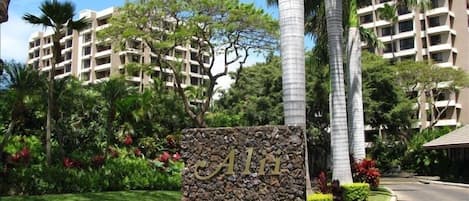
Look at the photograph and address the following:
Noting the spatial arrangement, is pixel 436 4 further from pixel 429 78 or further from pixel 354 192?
pixel 354 192

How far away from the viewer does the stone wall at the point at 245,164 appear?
38.9ft

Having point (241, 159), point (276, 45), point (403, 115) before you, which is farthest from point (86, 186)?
point (403, 115)

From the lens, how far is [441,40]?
2643 inches

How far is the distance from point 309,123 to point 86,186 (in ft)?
76.7

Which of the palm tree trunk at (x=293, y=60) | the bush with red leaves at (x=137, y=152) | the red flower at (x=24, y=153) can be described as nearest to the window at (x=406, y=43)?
the bush with red leaves at (x=137, y=152)

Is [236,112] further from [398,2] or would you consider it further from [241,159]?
[241,159]

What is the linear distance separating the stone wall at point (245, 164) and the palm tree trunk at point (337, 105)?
20.1ft

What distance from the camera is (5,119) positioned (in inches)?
957

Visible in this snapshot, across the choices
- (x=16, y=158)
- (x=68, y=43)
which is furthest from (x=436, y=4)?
(x=16, y=158)

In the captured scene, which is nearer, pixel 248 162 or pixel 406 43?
pixel 248 162

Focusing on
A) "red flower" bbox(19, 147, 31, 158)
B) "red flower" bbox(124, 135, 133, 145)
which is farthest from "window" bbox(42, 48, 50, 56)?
"red flower" bbox(19, 147, 31, 158)

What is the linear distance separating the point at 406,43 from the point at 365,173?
5369cm

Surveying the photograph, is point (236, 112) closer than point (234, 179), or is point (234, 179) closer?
point (234, 179)

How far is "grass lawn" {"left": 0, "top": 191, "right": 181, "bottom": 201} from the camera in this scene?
1639cm
